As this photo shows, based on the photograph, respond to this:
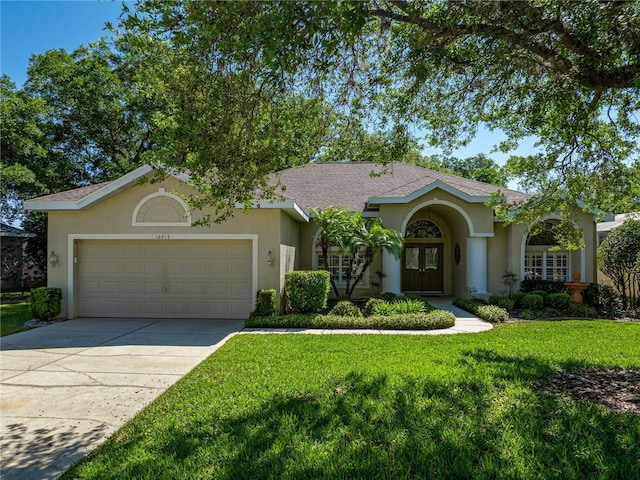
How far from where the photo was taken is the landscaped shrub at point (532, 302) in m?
12.3

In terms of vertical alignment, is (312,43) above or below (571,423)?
above

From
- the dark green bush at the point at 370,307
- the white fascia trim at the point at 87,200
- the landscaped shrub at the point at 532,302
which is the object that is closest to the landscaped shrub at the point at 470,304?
the landscaped shrub at the point at 532,302

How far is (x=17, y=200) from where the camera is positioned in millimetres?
19797

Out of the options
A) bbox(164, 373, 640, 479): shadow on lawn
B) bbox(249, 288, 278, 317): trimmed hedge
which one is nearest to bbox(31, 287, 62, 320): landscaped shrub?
bbox(249, 288, 278, 317): trimmed hedge

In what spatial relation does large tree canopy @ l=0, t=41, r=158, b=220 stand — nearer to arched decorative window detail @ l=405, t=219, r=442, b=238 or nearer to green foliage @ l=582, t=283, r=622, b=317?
arched decorative window detail @ l=405, t=219, r=442, b=238

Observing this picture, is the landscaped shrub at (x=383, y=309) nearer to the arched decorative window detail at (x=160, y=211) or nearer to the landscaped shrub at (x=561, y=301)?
the landscaped shrub at (x=561, y=301)

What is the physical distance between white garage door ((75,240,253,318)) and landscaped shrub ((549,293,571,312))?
9.96 metres

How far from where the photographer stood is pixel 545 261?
14508mm

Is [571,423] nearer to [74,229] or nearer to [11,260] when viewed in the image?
[74,229]

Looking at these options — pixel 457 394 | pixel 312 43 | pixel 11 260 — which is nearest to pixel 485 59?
pixel 312 43

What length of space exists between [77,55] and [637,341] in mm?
26900

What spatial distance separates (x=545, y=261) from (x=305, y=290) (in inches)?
383

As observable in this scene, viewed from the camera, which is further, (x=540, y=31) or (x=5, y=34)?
(x=5, y=34)

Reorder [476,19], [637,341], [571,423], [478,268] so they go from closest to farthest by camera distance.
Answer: [571,423]
[476,19]
[637,341]
[478,268]
